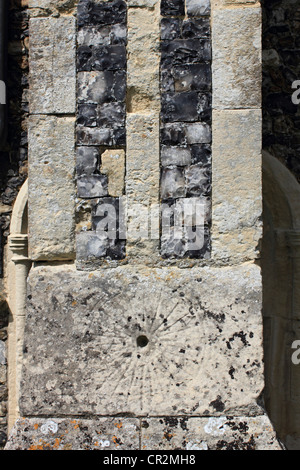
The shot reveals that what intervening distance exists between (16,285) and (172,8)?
7.69 feet

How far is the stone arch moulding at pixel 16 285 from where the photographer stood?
3.41 metres

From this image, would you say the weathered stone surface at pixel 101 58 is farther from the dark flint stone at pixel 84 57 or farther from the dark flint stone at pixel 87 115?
the dark flint stone at pixel 87 115

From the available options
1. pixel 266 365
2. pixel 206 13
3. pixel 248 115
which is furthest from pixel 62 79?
pixel 266 365

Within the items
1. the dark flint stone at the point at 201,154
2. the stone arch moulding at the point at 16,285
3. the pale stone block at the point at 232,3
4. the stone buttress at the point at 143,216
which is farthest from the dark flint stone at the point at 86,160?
the stone arch moulding at the point at 16,285

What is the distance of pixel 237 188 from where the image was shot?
1923 millimetres

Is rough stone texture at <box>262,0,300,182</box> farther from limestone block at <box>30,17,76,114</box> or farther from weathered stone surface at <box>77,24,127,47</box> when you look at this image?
limestone block at <box>30,17,76,114</box>

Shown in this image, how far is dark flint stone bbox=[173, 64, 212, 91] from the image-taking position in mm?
1953

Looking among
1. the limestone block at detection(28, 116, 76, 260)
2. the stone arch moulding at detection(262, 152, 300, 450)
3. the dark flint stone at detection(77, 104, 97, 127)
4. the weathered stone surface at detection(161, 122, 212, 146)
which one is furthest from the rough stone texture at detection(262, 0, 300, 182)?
the limestone block at detection(28, 116, 76, 260)

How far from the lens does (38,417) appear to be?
185 cm

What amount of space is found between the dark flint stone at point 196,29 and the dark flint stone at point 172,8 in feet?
0.22

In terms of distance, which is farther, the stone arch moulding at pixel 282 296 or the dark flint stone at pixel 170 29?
the stone arch moulding at pixel 282 296

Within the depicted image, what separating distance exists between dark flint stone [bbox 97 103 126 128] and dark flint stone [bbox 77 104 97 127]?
2cm

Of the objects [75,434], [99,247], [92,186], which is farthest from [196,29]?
[75,434]
